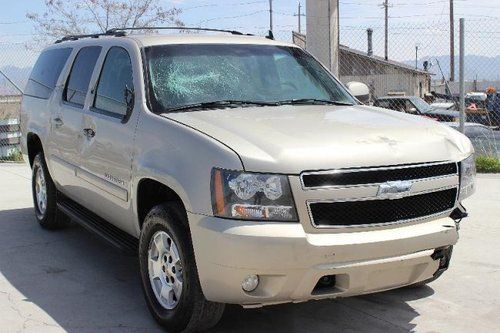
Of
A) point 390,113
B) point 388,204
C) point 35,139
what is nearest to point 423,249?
point 388,204

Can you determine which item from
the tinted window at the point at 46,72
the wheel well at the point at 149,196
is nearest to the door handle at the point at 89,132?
the wheel well at the point at 149,196

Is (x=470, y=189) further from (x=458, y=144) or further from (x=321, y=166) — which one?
(x=321, y=166)

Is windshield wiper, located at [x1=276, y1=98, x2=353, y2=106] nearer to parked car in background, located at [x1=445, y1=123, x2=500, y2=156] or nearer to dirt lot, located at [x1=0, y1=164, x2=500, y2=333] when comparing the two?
dirt lot, located at [x1=0, y1=164, x2=500, y2=333]

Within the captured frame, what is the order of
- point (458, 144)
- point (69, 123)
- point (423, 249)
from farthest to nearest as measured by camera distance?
point (69, 123)
point (458, 144)
point (423, 249)

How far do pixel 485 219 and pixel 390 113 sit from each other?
2915 millimetres

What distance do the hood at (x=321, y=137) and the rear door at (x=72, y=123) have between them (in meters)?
1.55

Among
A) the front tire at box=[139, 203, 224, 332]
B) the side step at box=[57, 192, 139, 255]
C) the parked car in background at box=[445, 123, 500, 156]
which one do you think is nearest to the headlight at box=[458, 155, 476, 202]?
the front tire at box=[139, 203, 224, 332]

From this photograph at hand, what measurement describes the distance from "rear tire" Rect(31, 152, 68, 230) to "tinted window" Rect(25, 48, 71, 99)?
0.69 meters

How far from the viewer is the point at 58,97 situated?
5.93 metres

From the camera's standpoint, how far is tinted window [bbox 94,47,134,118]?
15.1ft

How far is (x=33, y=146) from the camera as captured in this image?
6.94 metres

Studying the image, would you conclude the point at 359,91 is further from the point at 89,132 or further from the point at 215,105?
the point at 89,132

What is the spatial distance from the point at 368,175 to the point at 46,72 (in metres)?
4.33

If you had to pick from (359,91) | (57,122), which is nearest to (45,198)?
(57,122)
